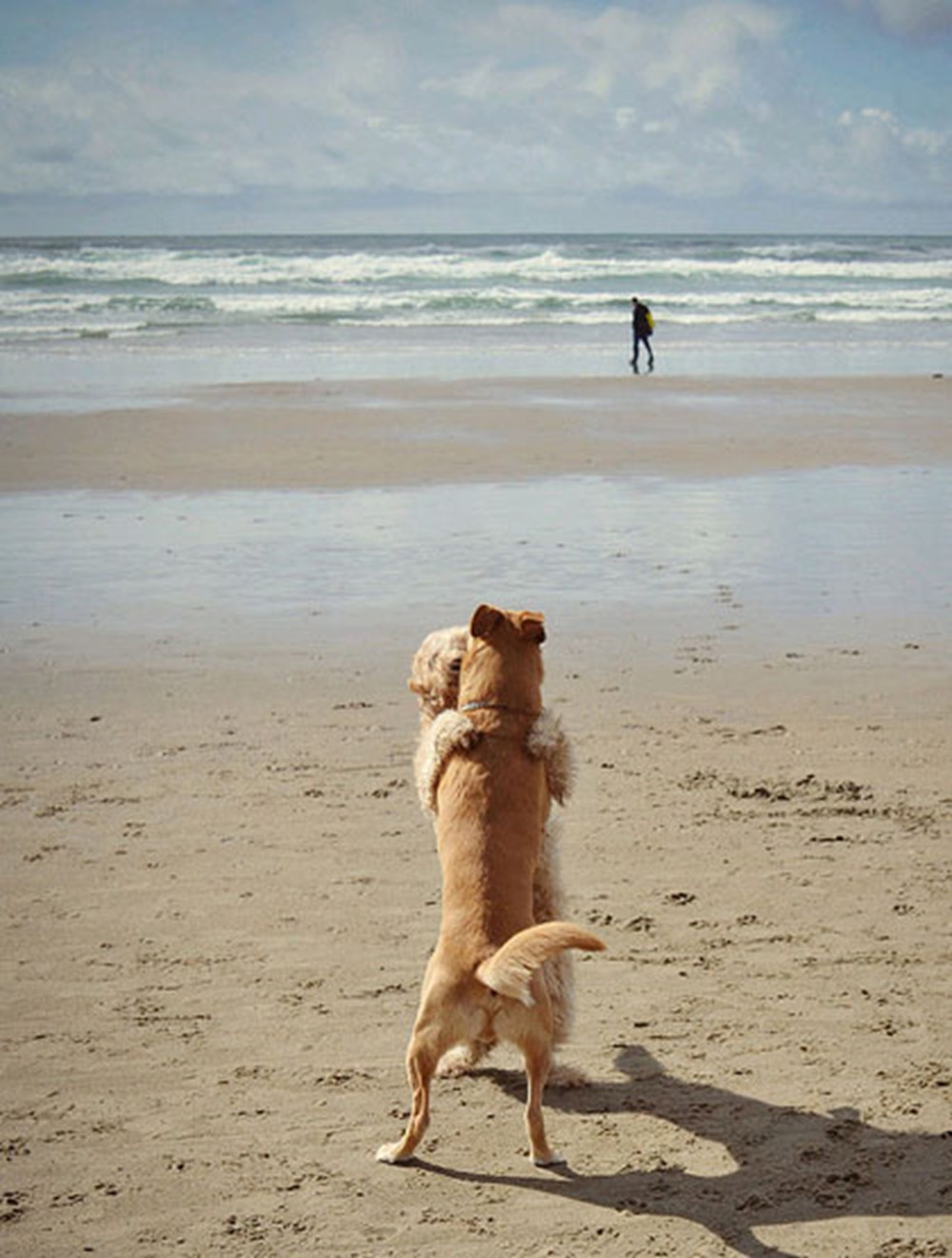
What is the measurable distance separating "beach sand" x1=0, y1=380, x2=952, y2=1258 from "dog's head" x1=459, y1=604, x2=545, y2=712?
3.89 feet

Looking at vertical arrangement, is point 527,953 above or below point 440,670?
below

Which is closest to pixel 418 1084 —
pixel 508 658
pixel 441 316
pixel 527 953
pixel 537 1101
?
pixel 537 1101

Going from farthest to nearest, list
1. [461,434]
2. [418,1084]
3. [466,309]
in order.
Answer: [466,309]
[461,434]
[418,1084]

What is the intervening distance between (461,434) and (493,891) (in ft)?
49.5

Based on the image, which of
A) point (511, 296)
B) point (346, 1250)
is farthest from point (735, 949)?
point (511, 296)

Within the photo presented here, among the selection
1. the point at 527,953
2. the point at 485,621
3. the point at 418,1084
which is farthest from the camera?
the point at 485,621

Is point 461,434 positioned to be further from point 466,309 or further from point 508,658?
point 466,309

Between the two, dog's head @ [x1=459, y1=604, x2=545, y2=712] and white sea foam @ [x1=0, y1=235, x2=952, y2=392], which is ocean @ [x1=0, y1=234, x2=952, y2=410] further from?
dog's head @ [x1=459, y1=604, x2=545, y2=712]

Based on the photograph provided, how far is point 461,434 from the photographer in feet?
61.2

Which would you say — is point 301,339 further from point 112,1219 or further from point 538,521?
point 112,1219

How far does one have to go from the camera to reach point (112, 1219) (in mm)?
3680

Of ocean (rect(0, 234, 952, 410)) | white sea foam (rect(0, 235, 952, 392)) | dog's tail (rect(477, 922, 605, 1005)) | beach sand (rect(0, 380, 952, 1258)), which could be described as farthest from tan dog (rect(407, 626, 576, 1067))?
white sea foam (rect(0, 235, 952, 392))

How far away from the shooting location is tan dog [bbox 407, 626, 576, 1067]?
4160mm

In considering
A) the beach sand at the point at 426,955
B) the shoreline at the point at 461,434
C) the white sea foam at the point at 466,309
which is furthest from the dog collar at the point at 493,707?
the white sea foam at the point at 466,309
